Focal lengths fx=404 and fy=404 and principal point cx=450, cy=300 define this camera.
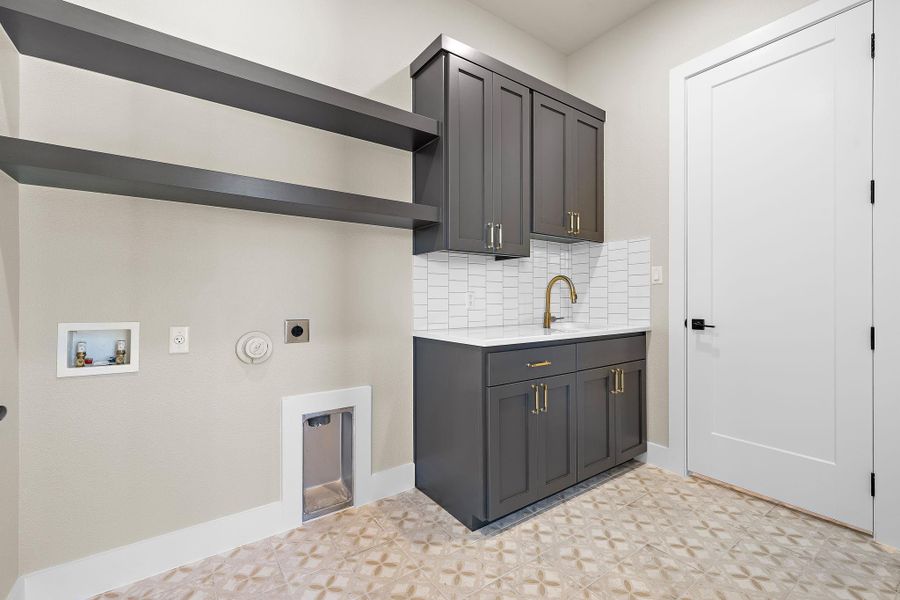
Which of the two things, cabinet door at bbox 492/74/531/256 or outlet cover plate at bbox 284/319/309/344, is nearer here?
outlet cover plate at bbox 284/319/309/344

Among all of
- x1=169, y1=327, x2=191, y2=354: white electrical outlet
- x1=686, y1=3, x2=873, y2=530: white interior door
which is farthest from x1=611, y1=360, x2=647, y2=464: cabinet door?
x1=169, y1=327, x2=191, y2=354: white electrical outlet

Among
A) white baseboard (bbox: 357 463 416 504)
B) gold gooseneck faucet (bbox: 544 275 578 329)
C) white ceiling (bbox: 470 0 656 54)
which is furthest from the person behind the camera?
gold gooseneck faucet (bbox: 544 275 578 329)

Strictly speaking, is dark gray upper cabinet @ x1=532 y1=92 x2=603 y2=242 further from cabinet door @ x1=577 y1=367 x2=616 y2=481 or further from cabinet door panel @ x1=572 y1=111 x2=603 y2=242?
cabinet door @ x1=577 y1=367 x2=616 y2=481

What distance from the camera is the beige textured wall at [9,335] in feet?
4.09

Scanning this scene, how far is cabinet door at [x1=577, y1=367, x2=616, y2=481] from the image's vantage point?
2.20 m

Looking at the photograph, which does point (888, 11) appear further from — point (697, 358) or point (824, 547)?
point (824, 547)

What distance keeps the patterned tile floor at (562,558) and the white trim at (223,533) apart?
0.16ft

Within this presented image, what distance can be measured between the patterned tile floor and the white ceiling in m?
2.99

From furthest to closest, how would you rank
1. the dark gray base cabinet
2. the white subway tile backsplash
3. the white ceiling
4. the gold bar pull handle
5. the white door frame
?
the white ceiling
the white subway tile backsplash
the gold bar pull handle
the dark gray base cabinet
the white door frame

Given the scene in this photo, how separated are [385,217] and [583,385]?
4.52ft

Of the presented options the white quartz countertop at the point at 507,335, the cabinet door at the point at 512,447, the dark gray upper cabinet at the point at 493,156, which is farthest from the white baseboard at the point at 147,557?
the dark gray upper cabinet at the point at 493,156

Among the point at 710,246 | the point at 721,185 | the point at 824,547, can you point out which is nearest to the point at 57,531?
the point at 824,547

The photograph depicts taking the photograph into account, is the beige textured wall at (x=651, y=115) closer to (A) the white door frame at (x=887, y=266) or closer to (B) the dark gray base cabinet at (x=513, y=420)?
(B) the dark gray base cabinet at (x=513, y=420)

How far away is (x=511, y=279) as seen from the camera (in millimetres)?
2748
